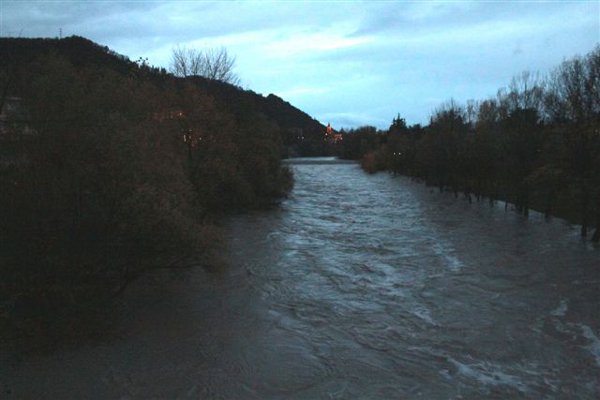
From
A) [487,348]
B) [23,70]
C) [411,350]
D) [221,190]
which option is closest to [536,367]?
[487,348]

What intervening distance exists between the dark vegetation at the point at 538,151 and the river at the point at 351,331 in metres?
3.05

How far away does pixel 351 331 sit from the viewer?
444 inches

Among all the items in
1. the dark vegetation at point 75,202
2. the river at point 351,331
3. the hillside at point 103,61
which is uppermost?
the hillside at point 103,61

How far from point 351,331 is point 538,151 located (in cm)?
1994

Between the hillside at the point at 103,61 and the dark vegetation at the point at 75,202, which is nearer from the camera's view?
the dark vegetation at the point at 75,202

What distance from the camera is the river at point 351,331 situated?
8.77m

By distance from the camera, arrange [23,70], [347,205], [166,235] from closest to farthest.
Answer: [166,235] → [23,70] → [347,205]

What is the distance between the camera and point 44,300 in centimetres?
1016

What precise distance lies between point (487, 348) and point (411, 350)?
55.0 inches

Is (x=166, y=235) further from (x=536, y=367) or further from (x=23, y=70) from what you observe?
(x=536, y=367)

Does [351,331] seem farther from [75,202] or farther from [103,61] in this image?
[103,61]

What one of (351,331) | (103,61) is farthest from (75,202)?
(103,61)

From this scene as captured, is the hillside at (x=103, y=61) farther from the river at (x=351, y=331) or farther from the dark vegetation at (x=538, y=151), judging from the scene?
the dark vegetation at (x=538, y=151)

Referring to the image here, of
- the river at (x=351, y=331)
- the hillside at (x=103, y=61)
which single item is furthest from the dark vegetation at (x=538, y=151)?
the hillside at (x=103, y=61)
